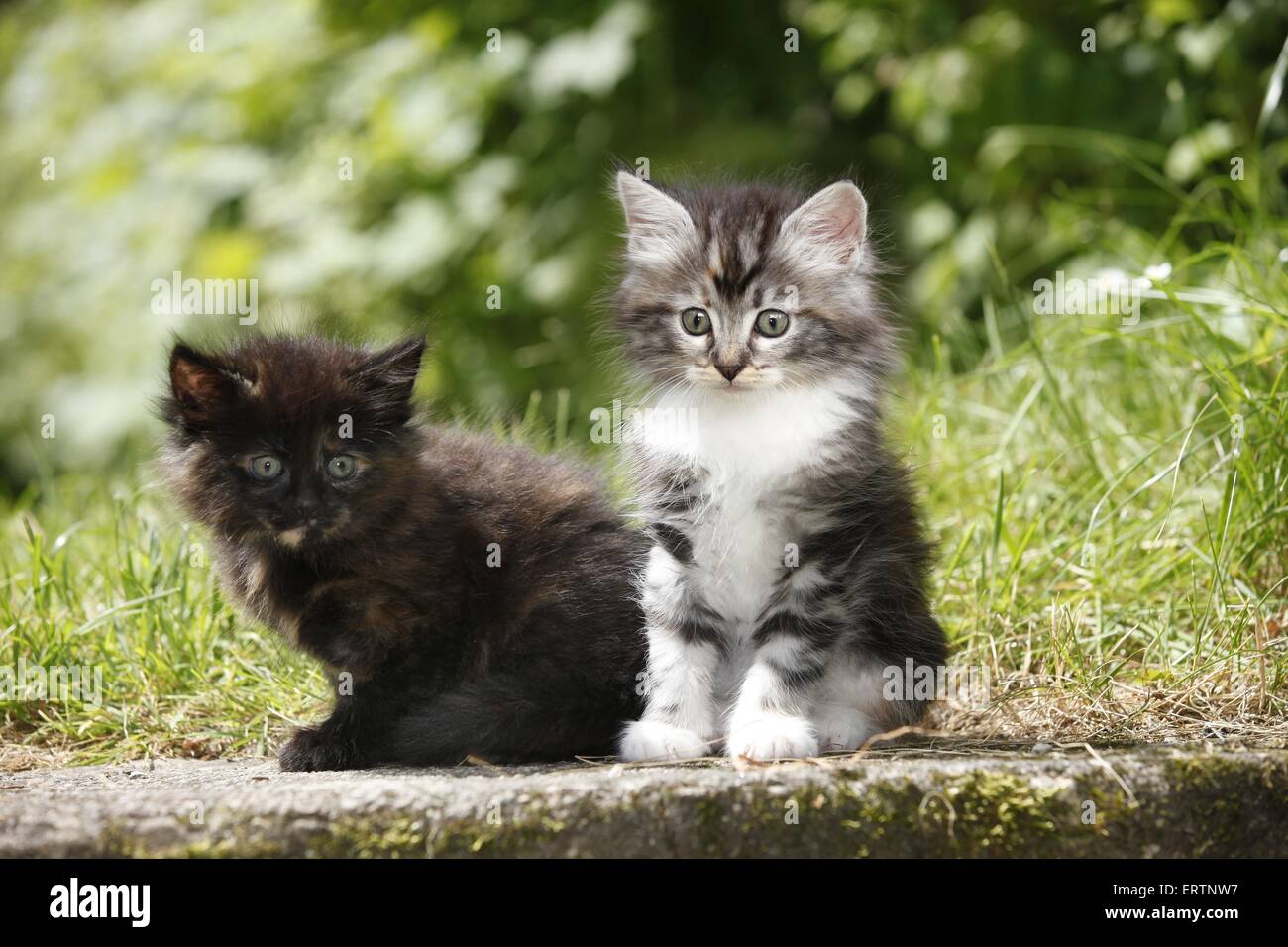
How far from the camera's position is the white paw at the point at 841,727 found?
2.99 metres

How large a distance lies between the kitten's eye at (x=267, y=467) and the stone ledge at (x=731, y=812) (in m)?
0.67

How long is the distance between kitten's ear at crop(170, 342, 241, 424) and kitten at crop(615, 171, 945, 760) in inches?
36.0

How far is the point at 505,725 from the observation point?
9.53 ft

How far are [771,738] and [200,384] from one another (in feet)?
4.71

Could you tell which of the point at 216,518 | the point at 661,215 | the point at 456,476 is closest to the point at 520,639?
the point at 456,476

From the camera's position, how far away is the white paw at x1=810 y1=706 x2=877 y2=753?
299cm

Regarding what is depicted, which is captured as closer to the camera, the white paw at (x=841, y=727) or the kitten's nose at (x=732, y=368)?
the kitten's nose at (x=732, y=368)

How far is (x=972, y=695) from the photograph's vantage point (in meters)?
3.48

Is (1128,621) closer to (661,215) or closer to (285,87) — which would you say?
(661,215)

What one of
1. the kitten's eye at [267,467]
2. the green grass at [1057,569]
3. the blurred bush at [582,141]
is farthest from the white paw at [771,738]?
the blurred bush at [582,141]

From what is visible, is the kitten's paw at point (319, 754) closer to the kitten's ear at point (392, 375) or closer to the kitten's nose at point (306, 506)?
the kitten's nose at point (306, 506)

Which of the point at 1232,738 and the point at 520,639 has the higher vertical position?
the point at 520,639

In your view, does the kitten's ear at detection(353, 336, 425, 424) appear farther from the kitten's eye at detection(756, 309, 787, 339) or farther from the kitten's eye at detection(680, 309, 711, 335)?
the kitten's eye at detection(756, 309, 787, 339)

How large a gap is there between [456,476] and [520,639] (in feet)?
1.46
